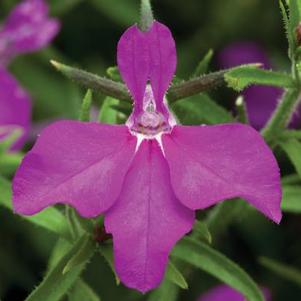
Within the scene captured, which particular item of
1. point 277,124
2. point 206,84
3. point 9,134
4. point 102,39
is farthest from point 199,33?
point 206,84

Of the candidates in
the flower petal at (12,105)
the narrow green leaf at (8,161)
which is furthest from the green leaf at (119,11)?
the narrow green leaf at (8,161)

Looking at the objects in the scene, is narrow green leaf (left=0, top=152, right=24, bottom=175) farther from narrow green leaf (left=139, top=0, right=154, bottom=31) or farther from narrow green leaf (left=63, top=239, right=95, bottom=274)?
narrow green leaf (left=139, top=0, right=154, bottom=31)

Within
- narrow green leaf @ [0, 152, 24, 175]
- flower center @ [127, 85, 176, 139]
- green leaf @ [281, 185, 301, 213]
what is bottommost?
narrow green leaf @ [0, 152, 24, 175]

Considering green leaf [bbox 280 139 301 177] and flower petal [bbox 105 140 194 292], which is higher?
flower petal [bbox 105 140 194 292]

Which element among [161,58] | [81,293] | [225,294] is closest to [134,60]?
[161,58]

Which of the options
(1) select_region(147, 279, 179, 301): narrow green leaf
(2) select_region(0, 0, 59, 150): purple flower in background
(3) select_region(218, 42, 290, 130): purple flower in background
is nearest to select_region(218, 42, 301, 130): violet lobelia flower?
(3) select_region(218, 42, 290, 130): purple flower in background

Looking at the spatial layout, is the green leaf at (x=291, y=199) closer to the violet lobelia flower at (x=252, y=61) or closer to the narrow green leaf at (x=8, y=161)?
the narrow green leaf at (x=8, y=161)
